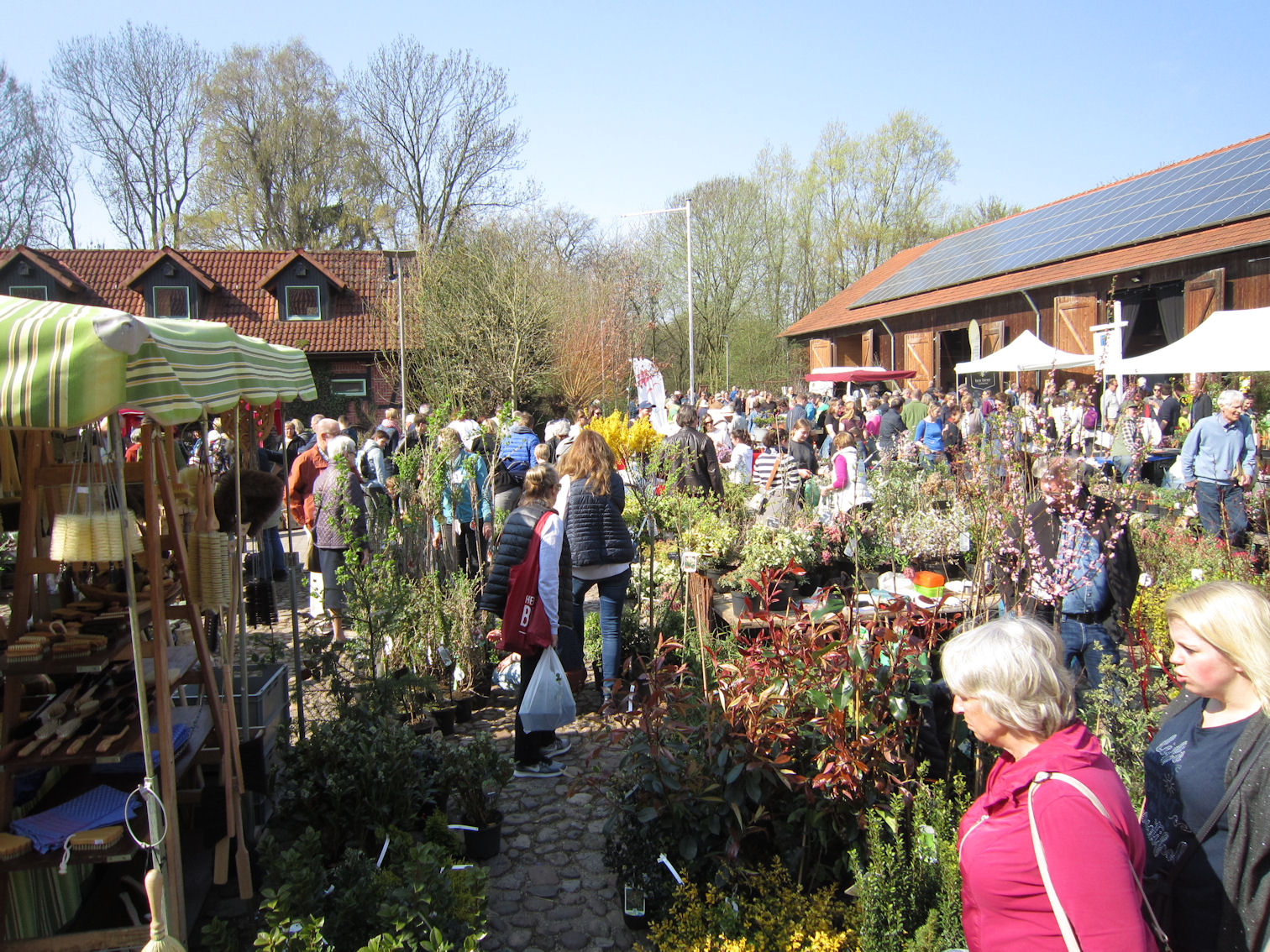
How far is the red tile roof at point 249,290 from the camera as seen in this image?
25906 mm

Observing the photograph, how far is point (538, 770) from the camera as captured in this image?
174 inches

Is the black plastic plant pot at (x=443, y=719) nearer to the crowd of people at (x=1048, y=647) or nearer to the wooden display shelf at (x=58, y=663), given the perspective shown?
the crowd of people at (x=1048, y=647)

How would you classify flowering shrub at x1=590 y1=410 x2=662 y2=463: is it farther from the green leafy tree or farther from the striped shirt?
the green leafy tree

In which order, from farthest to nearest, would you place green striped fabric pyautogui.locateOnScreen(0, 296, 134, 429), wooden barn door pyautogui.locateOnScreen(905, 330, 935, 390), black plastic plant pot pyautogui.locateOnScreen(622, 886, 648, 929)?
1. wooden barn door pyautogui.locateOnScreen(905, 330, 935, 390)
2. black plastic plant pot pyautogui.locateOnScreen(622, 886, 648, 929)
3. green striped fabric pyautogui.locateOnScreen(0, 296, 134, 429)

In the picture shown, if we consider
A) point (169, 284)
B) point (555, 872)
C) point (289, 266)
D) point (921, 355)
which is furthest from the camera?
point (289, 266)

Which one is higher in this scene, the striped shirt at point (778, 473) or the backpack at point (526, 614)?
the striped shirt at point (778, 473)

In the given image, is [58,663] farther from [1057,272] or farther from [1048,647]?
[1057,272]

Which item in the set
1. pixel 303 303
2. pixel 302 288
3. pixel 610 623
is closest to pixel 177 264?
pixel 302 288

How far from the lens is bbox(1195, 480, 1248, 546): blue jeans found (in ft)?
26.0

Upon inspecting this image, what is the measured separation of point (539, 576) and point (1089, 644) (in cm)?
284

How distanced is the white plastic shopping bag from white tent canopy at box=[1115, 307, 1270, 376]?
22.5 feet

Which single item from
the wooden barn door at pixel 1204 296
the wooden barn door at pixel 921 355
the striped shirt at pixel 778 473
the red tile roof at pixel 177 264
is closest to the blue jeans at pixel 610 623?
the striped shirt at pixel 778 473

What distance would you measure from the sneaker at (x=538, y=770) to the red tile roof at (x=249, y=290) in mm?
22541

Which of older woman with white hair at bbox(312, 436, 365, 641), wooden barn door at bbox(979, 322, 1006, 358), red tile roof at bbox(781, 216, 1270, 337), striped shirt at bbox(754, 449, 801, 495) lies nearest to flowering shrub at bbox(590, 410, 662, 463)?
striped shirt at bbox(754, 449, 801, 495)
